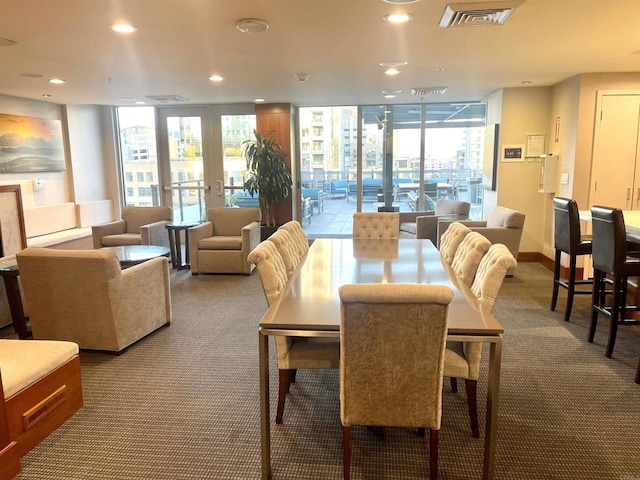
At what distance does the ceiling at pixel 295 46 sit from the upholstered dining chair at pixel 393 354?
2.01m

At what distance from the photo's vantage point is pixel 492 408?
198cm

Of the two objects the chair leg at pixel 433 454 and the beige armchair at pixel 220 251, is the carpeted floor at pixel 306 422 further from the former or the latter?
the beige armchair at pixel 220 251

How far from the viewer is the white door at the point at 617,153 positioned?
5246 mm

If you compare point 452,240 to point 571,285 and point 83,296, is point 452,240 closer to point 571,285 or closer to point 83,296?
point 571,285

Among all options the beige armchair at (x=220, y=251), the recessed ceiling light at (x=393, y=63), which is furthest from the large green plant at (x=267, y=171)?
the recessed ceiling light at (x=393, y=63)

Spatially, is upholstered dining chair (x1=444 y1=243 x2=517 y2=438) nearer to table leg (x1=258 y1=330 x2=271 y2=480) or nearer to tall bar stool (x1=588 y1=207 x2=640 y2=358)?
table leg (x1=258 y1=330 x2=271 y2=480)

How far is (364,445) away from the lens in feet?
7.77

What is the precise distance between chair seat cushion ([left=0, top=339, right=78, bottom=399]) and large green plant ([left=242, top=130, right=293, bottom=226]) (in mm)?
4872

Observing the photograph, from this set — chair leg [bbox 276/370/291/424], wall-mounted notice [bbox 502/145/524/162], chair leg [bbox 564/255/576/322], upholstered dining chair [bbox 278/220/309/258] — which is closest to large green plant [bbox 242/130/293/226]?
wall-mounted notice [bbox 502/145/524/162]

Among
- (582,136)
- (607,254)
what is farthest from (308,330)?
(582,136)

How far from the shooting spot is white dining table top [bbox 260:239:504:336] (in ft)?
6.56

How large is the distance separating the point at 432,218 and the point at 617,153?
7.64ft

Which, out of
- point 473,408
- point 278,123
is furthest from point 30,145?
point 473,408

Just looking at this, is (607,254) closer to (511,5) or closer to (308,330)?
(511,5)
